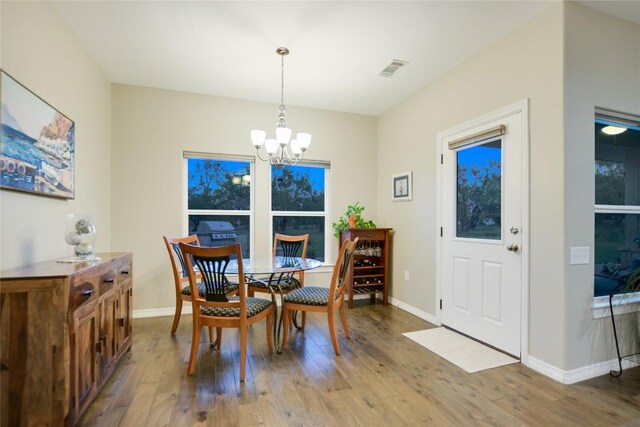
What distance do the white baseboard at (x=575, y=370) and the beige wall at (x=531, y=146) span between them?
59 millimetres

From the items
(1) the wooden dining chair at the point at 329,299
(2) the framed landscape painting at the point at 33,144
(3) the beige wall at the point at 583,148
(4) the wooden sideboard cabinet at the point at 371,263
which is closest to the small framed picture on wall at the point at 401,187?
(4) the wooden sideboard cabinet at the point at 371,263

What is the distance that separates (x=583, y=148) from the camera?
233 cm

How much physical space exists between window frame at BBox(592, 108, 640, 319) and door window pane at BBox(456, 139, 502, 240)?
69 centimetres

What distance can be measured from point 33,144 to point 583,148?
3.94 meters

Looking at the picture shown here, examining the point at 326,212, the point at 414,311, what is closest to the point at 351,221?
the point at 326,212

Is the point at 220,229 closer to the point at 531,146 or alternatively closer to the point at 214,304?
the point at 214,304

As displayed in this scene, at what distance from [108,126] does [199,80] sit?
1.18m

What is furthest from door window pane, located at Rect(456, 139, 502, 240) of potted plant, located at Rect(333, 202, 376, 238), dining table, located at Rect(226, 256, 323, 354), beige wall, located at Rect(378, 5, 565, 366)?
dining table, located at Rect(226, 256, 323, 354)

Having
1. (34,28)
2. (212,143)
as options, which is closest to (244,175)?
(212,143)

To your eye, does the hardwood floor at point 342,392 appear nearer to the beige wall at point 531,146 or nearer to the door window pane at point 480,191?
the beige wall at point 531,146

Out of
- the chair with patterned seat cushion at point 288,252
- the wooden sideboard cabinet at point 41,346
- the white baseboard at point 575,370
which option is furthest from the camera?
the chair with patterned seat cushion at point 288,252

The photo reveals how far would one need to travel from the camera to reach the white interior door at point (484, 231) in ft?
8.75

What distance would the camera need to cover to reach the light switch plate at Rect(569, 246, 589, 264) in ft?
7.47

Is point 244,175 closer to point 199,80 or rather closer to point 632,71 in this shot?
point 199,80
